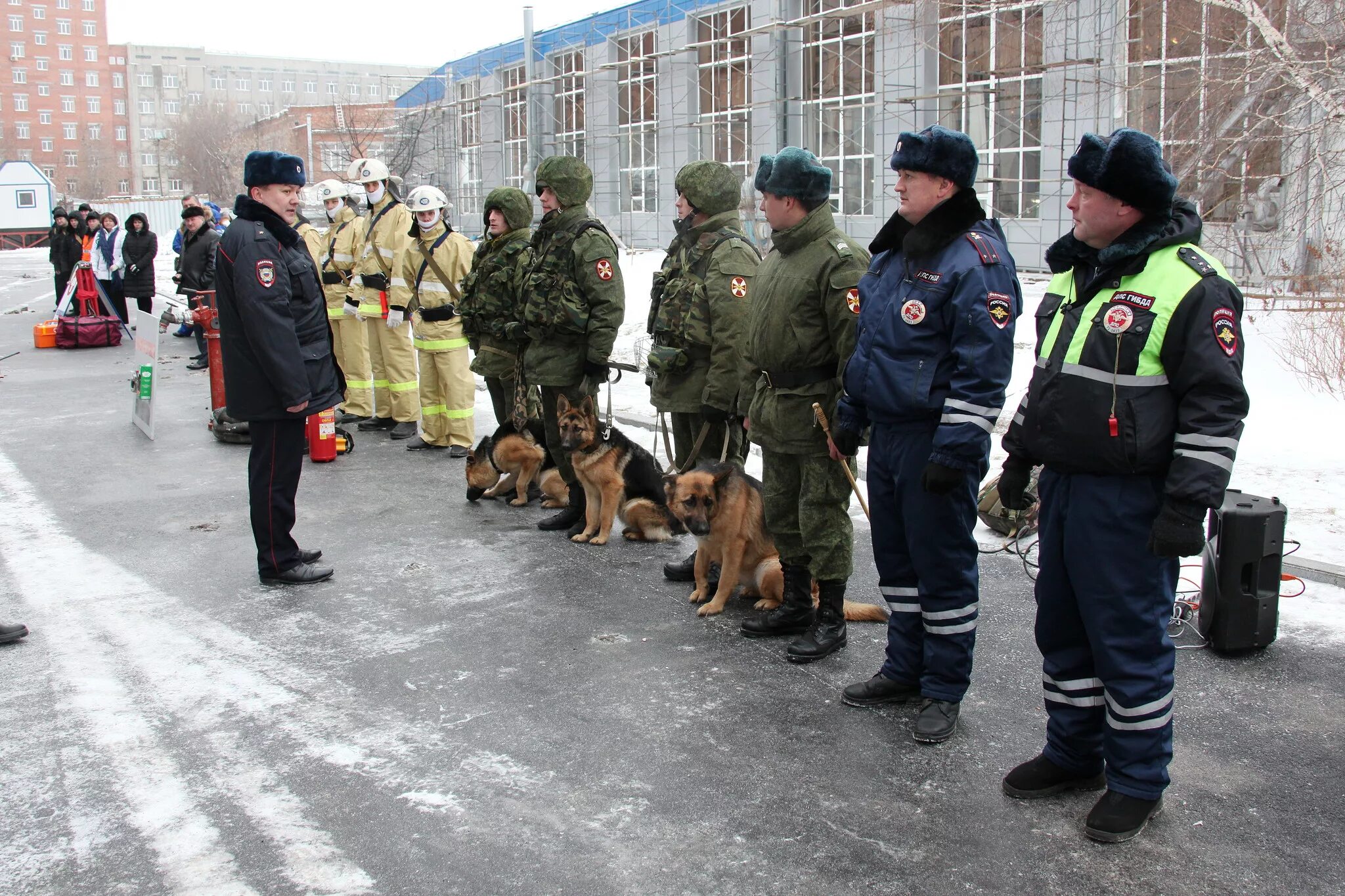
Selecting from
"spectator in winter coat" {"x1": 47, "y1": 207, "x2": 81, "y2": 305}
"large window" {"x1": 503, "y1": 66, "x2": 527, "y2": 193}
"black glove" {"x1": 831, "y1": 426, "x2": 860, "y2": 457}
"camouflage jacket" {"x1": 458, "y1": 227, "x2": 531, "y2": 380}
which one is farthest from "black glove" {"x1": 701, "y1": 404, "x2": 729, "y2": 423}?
"large window" {"x1": 503, "y1": 66, "x2": 527, "y2": 193}

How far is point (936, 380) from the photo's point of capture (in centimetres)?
388

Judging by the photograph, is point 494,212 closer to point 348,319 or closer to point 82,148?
point 348,319

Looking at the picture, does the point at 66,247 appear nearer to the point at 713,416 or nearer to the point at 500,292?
the point at 500,292

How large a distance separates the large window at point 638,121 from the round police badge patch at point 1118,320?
29.7m

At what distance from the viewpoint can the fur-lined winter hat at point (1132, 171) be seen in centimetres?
312

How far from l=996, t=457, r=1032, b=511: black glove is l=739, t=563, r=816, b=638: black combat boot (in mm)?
1552

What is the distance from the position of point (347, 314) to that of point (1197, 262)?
8693mm

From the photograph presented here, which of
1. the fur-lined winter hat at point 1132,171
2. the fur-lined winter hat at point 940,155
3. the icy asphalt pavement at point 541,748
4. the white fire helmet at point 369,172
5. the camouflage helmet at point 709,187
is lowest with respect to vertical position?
the icy asphalt pavement at point 541,748

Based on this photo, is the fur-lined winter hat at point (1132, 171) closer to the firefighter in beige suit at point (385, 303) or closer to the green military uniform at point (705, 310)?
the green military uniform at point (705, 310)

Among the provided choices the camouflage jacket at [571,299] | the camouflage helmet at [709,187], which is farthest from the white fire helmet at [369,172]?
the camouflage helmet at [709,187]

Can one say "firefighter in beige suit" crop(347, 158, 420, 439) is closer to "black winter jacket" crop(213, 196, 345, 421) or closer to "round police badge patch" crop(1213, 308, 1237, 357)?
"black winter jacket" crop(213, 196, 345, 421)

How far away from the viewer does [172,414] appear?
11117 mm

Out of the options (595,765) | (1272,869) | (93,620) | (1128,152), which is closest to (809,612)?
(595,765)

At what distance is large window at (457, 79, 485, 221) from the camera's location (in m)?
41.0
